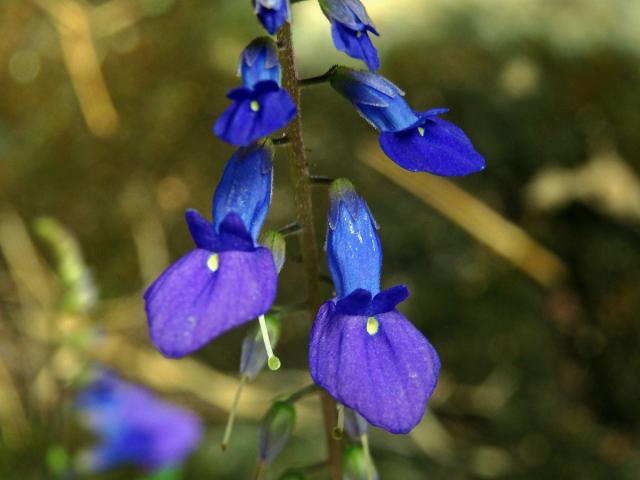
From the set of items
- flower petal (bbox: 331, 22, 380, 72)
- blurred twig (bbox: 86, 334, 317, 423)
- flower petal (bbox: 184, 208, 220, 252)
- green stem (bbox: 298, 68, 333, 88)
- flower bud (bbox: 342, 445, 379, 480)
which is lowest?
blurred twig (bbox: 86, 334, 317, 423)

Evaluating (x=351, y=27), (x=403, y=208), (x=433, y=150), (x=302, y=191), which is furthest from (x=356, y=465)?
(x=403, y=208)

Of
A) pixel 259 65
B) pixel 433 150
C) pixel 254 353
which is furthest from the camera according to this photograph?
pixel 254 353

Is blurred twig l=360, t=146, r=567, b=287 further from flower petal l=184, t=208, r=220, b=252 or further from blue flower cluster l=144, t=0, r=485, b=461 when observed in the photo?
flower petal l=184, t=208, r=220, b=252

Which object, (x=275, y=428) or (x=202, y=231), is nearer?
(x=202, y=231)

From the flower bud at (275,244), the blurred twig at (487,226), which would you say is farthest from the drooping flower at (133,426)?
the flower bud at (275,244)

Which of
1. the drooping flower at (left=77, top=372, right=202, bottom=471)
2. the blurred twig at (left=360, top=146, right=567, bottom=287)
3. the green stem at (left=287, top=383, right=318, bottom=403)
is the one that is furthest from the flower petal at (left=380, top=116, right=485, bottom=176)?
the blurred twig at (left=360, top=146, right=567, bottom=287)

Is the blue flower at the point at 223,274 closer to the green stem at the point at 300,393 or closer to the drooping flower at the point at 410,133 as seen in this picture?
the drooping flower at the point at 410,133

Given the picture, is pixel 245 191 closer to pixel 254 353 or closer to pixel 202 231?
pixel 202 231
